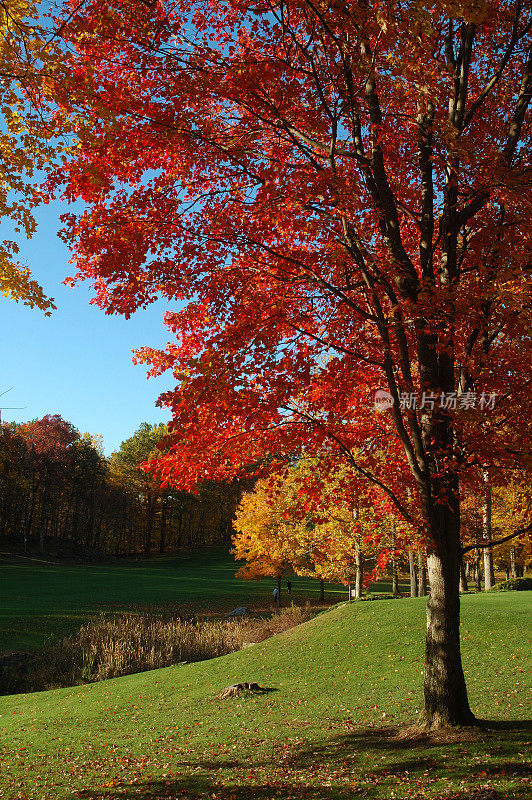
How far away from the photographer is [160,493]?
67500mm

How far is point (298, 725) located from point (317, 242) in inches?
303

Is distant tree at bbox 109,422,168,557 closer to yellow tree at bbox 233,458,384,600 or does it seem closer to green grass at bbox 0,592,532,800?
yellow tree at bbox 233,458,384,600

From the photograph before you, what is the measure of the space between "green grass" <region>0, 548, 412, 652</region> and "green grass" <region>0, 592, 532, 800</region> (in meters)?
8.38

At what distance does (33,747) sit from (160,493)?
196 feet

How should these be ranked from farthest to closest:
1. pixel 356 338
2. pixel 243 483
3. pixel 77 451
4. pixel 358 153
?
pixel 243 483
pixel 77 451
pixel 356 338
pixel 358 153

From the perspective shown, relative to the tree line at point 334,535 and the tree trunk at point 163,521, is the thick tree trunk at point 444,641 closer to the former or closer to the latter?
the tree line at point 334,535

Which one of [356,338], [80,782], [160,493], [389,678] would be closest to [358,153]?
[356,338]

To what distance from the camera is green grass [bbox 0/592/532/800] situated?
589 centimetres

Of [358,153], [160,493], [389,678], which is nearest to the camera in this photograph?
[358,153]

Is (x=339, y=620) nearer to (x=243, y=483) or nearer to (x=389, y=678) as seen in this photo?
(x=389, y=678)

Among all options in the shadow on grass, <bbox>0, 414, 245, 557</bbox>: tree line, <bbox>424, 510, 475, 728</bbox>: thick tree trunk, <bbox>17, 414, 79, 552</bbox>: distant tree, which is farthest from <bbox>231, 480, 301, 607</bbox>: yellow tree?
<bbox>17, 414, 79, 552</bbox>: distant tree

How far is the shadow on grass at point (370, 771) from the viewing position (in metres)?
5.27

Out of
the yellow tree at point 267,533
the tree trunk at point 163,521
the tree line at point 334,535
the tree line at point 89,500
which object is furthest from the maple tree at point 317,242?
the tree trunk at point 163,521

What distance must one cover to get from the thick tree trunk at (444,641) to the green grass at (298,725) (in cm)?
35
